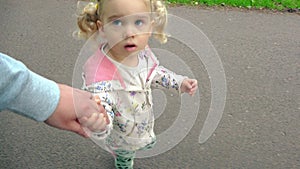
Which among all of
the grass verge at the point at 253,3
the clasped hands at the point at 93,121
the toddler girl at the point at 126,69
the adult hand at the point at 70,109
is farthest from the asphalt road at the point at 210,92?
the adult hand at the point at 70,109

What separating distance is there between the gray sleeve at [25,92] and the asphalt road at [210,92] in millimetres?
1375

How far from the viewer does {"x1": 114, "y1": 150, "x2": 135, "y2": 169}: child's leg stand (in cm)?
255

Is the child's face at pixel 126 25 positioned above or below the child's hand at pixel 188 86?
above

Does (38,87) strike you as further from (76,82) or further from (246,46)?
(246,46)

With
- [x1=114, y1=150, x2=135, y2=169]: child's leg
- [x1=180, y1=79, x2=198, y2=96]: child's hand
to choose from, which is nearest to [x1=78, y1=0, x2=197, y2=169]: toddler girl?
[x1=180, y1=79, x2=198, y2=96]: child's hand

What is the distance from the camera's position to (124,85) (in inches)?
85.5

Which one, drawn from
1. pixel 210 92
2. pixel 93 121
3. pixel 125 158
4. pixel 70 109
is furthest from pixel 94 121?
pixel 210 92

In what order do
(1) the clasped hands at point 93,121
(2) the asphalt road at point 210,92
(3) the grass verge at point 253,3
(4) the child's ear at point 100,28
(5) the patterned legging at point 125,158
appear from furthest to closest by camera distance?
(3) the grass verge at point 253,3, (2) the asphalt road at point 210,92, (5) the patterned legging at point 125,158, (4) the child's ear at point 100,28, (1) the clasped hands at point 93,121

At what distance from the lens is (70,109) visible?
157 cm

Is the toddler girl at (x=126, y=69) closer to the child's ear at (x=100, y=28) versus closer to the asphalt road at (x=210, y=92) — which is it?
the child's ear at (x=100, y=28)

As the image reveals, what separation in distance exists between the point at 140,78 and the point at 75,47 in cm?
206

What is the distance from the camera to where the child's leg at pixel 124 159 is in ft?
8.36

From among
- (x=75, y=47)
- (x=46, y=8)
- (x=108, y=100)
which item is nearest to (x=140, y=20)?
(x=108, y=100)

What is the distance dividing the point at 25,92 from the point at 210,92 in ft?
7.10
